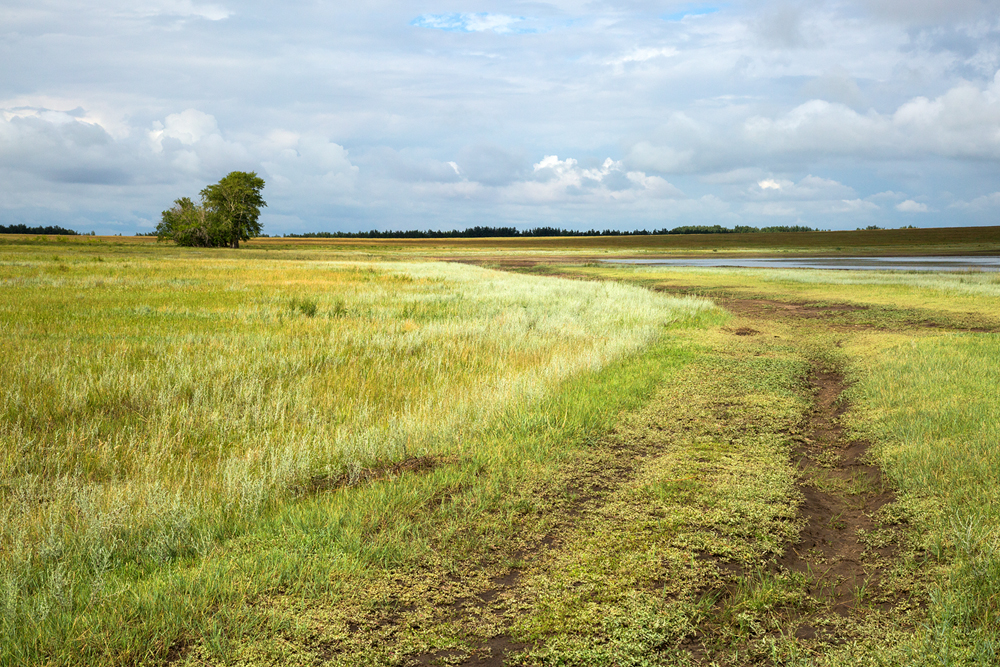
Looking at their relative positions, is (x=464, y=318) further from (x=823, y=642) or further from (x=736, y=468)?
(x=823, y=642)

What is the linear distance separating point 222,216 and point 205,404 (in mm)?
111256

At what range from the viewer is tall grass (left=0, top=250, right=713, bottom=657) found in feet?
17.2

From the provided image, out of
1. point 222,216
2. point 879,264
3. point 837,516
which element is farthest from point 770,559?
point 222,216

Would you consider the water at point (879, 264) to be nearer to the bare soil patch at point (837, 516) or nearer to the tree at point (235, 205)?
the bare soil patch at point (837, 516)

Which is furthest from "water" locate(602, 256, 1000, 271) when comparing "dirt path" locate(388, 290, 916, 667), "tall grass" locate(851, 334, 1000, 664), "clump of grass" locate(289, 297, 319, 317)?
"dirt path" locate(388, 290, 916, 667)

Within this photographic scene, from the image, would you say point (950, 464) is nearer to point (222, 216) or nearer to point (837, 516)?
point (837, 516)

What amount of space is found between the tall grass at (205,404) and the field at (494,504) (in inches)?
2.3

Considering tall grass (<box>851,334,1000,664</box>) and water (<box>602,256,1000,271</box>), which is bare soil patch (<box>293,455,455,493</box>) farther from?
water (<box>602,256,1000,271</box>)

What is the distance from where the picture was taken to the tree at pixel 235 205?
109125 mm

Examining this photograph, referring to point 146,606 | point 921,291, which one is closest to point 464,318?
point 146,606

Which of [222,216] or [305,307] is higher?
[222,216]

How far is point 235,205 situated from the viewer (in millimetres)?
109250

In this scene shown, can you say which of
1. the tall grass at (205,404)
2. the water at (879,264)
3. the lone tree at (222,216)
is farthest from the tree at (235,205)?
the tall grass at (205,404)

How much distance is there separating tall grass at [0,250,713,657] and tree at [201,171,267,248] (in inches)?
3717
